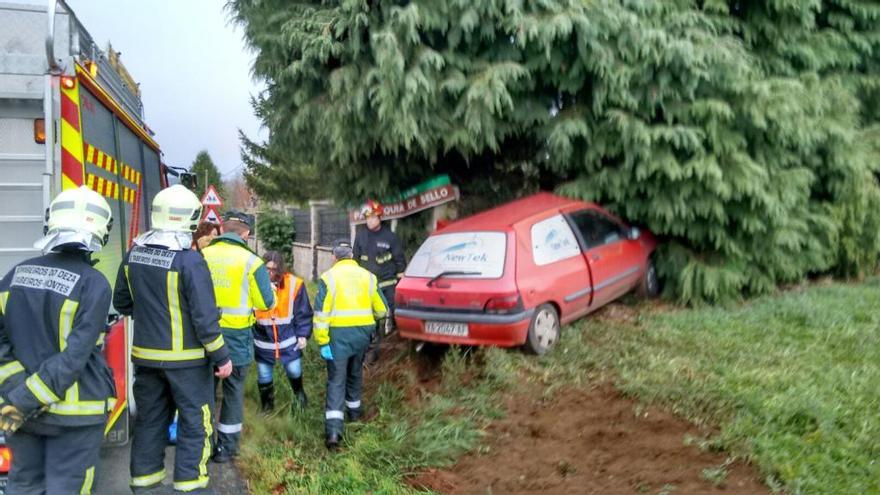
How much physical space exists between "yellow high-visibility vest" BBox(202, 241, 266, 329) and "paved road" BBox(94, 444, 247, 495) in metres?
1.04

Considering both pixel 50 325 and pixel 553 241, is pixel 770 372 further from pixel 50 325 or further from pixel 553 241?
pixel 50 325

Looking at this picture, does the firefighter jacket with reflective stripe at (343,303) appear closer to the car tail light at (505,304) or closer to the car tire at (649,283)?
the car tail light at (505,304)

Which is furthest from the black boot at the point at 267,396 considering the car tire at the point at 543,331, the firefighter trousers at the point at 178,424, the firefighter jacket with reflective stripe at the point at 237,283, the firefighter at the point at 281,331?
the car tire at the point at 543,331

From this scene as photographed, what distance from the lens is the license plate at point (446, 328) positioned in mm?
5801

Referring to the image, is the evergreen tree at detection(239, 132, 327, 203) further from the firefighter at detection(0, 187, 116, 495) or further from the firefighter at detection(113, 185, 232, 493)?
the firefighter at detection(0, 187, 116, 495)

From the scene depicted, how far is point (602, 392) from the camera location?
509cm

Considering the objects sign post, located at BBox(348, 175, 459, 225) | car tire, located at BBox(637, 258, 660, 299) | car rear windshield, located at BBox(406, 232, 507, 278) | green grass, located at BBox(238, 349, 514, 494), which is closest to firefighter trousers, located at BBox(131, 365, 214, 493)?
green grass, located at BBox(238, 349, 514, 494)

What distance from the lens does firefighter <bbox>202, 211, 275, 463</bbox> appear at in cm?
456

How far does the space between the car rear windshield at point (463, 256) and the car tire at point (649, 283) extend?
2441 mm

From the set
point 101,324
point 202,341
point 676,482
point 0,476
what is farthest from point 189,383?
point 676,482

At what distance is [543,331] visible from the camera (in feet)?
19.5

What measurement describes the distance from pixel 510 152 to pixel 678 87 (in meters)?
2.29

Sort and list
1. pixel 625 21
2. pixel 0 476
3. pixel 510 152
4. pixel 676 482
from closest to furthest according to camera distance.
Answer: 1. pixel 0 476
2. pixel 676 482
3. pixel 625 21
4. pixel 510 152

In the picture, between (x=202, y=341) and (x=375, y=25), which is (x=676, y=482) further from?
(x=375, y=25)
